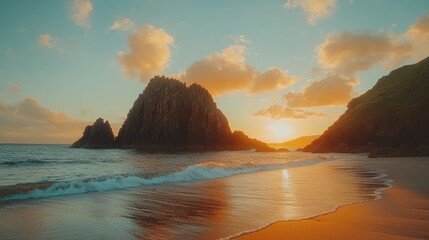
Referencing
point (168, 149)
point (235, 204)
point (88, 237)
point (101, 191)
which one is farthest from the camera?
point (168, 149)

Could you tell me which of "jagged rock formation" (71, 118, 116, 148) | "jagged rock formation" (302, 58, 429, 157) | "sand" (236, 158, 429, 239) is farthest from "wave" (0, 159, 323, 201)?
"jagged rock formation" (71, 118, 116, 148)

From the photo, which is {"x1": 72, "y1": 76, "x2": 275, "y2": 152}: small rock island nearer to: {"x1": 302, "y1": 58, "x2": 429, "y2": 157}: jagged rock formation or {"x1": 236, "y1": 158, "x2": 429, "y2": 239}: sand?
{"x1": 302, "y1": 58, "x2": 429, "y2": 157}: jagged rock formation

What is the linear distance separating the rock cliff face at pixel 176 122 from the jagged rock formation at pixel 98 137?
3303 millimetres

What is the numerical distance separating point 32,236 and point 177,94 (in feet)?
328

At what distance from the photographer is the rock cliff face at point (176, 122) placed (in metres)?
95.9

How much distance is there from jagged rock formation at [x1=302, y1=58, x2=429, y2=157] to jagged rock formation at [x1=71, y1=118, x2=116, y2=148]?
66182 mm

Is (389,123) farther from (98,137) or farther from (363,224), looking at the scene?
(98,137)

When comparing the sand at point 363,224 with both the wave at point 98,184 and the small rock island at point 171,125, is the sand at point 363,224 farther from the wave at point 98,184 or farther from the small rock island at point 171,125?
the small rock island at point 171,125

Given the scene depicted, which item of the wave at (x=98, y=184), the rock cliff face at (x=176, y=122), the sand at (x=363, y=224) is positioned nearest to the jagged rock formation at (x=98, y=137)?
the rock cliff face at (x=176, y=122)

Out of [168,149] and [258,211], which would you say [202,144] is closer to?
[168,149]

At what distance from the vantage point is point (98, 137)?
3979 inches

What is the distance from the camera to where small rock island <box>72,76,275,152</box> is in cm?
9619

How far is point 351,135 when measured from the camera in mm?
65625

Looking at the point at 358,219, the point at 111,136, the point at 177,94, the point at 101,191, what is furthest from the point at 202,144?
the point at 358,219
